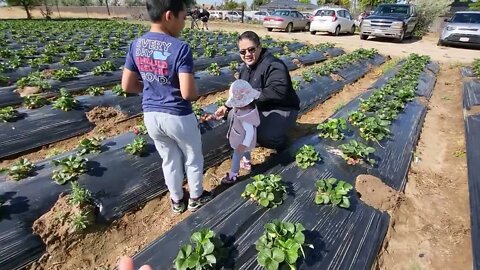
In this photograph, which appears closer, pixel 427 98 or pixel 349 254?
pixel 349 254

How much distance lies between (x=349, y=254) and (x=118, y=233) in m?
2.18

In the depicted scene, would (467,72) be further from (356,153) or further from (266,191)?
(266,191)

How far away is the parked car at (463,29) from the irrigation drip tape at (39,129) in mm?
18096

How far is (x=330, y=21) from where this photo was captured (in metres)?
20.5

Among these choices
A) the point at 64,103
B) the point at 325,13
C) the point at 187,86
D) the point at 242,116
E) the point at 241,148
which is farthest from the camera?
the point at 325,13

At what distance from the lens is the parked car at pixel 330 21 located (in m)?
20.5

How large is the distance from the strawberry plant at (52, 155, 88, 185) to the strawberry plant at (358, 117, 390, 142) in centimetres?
391

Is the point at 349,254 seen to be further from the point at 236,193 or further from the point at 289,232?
the point at 236,193

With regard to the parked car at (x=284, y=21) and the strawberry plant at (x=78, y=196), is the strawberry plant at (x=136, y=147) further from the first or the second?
the parked car at (x=284, y=21)

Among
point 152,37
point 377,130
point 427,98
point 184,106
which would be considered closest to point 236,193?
point 184,106

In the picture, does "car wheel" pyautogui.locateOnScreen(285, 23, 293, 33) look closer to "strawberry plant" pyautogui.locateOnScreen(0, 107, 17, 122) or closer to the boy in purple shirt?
"strawberry plant" pyautogui.locateOnScreen(0, 107, 17, 122)

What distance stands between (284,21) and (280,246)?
22614 mm

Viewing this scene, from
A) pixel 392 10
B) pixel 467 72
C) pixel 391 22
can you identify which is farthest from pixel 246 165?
pixel 392 10

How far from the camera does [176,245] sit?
2.59 meters
